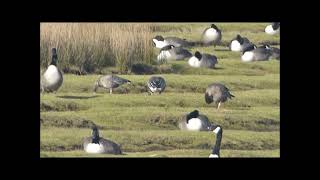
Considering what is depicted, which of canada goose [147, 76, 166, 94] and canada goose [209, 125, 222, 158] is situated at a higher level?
canada goose [147, 76, 166, 94]

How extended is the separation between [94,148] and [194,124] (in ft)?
3.41

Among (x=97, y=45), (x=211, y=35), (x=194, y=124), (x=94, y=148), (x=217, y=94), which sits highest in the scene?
(x=211, y=35)

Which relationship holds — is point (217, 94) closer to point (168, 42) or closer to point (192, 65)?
point (192, 65)

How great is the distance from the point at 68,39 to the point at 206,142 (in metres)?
1.77

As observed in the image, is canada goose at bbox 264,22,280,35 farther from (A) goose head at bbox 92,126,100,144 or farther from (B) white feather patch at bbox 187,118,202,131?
(A) goose head at bbox 92,126,100,144

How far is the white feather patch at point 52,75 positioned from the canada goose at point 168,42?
3.43ft

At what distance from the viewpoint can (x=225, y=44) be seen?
30.0 ft

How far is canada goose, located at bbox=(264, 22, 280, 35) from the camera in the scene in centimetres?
902

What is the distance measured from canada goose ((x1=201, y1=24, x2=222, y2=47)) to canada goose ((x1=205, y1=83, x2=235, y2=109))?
464 mm

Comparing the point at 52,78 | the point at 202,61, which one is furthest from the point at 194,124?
the point at 52,78

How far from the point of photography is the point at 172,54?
29.7 feet

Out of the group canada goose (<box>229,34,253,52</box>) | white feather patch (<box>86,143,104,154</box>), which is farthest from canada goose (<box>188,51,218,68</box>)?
white feather patch (<box>86,143,104,154</box>)

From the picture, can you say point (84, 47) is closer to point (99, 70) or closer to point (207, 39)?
point (99, 70)

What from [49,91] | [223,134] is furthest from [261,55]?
[49,91]
